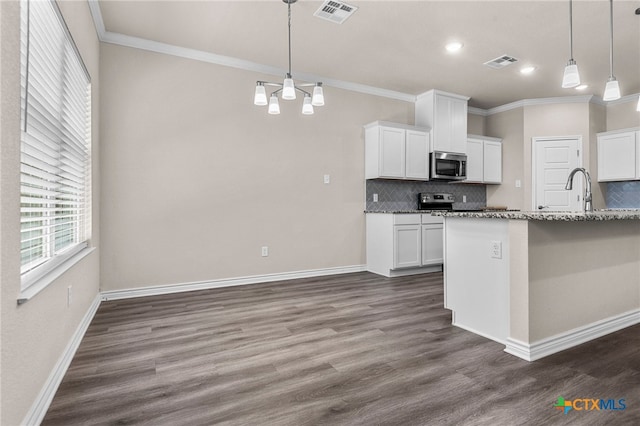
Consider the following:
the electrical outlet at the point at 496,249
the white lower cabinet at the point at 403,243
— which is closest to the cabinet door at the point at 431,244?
the white lower cabinet at the point at 403,243

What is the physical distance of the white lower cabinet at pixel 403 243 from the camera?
4598mm

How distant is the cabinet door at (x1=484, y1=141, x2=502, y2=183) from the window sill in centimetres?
576

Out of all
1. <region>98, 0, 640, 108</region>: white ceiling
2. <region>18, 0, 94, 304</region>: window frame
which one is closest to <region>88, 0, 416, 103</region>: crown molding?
<region>98, 0, 640, 108</region>: white ceiling

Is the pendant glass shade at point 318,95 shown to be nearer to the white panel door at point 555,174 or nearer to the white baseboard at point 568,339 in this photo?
the white baseboard at point 568,339

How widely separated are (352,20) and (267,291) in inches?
112

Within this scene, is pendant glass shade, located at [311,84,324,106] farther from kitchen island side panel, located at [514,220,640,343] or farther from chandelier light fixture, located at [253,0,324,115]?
kitchen island side panel, located at [514,220,640,343]

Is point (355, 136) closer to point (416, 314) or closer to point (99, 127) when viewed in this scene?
point (416, 314)

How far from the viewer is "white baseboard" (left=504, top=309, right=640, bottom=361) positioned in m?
2.14

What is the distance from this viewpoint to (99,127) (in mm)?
3459

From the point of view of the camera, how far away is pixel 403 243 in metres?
4.64

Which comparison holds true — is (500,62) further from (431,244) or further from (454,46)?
(431,244)

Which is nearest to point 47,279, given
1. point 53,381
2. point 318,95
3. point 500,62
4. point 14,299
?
point 14,299

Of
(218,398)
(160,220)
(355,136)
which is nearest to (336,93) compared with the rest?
A: (355,136)

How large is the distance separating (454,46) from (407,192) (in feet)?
7.33
